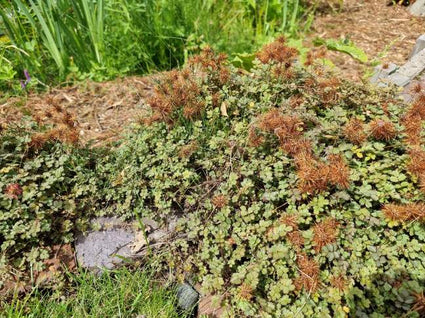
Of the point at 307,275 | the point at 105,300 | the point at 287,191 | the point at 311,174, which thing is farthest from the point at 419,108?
the point at 105,300

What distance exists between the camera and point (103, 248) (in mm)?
2148

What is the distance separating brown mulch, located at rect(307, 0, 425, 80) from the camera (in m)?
3.68

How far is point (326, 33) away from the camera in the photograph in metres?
4.18

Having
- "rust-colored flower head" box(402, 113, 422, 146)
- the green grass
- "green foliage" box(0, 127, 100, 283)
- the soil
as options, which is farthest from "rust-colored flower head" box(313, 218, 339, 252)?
"green foliage" box(0, 127, 100, 283)

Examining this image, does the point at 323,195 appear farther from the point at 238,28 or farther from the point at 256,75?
the point at 238,28

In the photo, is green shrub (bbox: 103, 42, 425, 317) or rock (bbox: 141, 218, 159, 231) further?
rock (bbox: 141, 218, 159, 231)

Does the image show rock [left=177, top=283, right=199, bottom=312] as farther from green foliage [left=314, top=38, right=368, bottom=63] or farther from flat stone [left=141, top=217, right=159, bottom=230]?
green foliage [left=314, top=38, right=368, bottom=63]

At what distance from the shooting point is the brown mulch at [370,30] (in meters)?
3.68

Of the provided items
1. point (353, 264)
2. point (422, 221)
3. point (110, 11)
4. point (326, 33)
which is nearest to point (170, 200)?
point (353, 264)

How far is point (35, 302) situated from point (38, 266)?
8.0 inches

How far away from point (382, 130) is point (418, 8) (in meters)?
3.57

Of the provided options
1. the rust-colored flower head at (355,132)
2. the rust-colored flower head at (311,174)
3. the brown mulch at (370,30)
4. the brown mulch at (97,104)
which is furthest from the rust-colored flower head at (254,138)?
the brown mulch at (370,30)

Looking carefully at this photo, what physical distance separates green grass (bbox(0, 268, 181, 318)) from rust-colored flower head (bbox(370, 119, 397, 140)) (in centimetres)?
154

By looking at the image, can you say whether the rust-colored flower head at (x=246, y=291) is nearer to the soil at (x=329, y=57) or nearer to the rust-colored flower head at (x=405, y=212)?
the rust-colored flower head at (x=405, y=212)
